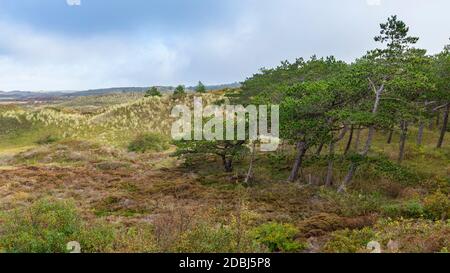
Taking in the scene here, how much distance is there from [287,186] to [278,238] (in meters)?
12.5

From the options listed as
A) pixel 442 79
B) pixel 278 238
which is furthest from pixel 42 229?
pixel 442 79

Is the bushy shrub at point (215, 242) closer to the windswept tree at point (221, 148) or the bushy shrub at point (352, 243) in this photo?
the bushy shrub at point (352, 243)

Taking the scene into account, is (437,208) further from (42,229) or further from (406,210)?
(42,229)

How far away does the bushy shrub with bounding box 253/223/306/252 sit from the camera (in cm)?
1521

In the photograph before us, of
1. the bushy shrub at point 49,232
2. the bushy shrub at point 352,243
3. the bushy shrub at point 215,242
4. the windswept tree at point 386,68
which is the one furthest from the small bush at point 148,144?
the bushy shrub at point 215,242

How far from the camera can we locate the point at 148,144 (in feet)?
167

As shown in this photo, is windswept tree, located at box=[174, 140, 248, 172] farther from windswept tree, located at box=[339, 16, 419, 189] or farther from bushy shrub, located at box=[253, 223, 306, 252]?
bushy shrub, located at box=[253, 223, 306, 252]

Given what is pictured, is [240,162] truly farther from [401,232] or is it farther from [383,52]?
[401,232]

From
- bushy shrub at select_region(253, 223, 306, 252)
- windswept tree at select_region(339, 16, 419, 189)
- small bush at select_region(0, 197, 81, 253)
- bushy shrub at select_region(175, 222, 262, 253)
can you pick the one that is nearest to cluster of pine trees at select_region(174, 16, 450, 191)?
windswept tree at select_region(339, 16, 419, 189)
